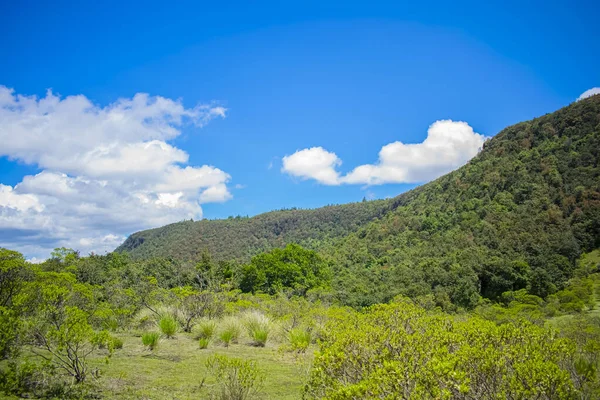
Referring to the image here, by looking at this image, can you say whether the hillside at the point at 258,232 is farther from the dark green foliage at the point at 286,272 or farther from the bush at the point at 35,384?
the bush at the point at 35,384

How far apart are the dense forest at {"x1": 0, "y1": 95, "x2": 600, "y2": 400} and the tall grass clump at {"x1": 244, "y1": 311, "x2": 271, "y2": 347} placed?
0.31ft

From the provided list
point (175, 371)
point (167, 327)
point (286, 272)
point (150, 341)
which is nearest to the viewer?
point (175, 371)

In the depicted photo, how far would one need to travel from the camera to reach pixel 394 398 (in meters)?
3.62

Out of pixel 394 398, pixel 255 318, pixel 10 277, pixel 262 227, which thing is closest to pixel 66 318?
pixel 10 277

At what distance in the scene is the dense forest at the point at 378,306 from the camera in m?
4.78

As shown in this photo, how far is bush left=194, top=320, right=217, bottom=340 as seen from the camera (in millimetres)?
12711

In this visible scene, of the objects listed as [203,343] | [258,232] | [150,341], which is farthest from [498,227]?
[258,232]

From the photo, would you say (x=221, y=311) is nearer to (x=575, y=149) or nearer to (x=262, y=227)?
(x=575, y=149)

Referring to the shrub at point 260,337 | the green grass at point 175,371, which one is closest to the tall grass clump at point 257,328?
the shrub at point 260,337

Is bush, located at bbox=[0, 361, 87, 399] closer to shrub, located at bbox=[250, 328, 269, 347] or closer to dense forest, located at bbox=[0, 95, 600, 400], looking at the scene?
dense forest, located at bbox=[0, 95, 600, 400]

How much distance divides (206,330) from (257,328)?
1.84 meters

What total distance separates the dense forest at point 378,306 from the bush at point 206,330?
46mm

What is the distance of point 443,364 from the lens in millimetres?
3600

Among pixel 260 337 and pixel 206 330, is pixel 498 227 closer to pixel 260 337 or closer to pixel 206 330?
pixel 260 337
